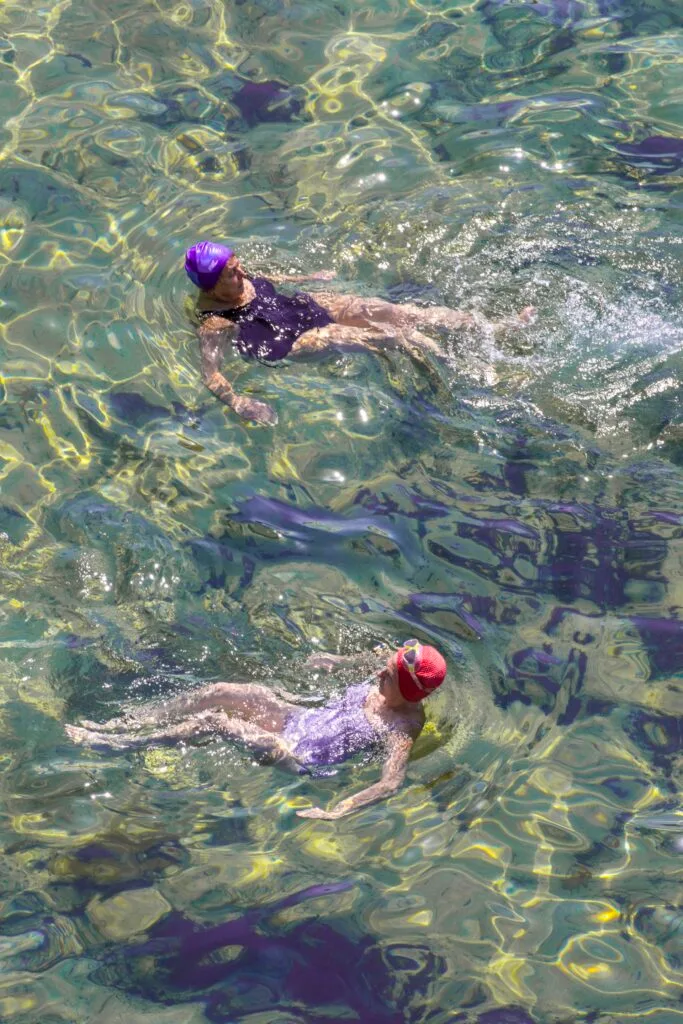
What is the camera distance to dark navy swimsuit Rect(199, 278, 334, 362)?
7129mm

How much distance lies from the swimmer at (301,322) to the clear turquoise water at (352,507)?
18 centimetres

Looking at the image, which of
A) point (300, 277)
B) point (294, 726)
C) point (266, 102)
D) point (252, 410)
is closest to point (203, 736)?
point (294, 726)

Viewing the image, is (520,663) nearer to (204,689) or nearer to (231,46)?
(204,689)

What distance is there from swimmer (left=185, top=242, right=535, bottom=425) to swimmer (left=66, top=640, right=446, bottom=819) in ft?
7.91

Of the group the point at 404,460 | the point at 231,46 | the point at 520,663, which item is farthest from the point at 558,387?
the point at 231,46

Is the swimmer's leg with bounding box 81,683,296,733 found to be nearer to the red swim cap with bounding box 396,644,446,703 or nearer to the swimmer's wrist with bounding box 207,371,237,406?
the red swim cap with bounding box 396,644,446,703

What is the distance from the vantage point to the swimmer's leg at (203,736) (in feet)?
17.5

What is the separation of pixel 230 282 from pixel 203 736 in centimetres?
302

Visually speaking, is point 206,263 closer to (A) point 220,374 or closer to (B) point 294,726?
(A) point 220,374

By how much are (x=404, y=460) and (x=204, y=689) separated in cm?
196

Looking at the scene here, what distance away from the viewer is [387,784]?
5188mm

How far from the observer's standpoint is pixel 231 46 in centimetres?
938

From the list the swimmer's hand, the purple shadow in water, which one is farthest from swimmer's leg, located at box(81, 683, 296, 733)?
the purple shadow in water

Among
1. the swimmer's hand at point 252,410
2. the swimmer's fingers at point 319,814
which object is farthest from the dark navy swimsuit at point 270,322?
the swimmer's fingers at point 319,814
